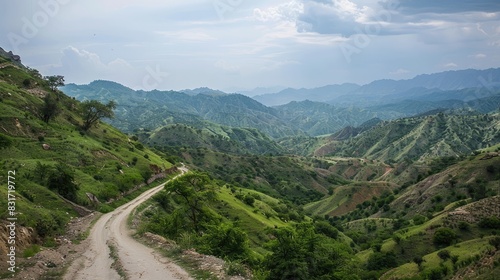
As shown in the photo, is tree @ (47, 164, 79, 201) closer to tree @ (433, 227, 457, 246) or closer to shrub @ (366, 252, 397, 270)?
shrub @ (366, 252, 397, 270)

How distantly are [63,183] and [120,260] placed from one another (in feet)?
92.2

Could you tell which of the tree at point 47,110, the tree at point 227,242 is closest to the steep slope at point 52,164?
the tree at point 47,110

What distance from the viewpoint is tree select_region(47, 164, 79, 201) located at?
54344mm

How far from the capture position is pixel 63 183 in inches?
2170

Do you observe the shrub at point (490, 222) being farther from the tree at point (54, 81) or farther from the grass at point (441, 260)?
the tree at point (54, 81)

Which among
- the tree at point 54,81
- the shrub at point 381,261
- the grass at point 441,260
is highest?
the tree at point 54,81

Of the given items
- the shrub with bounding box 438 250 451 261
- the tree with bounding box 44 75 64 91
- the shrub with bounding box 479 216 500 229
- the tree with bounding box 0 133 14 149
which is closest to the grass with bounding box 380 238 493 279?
the shrub with bounding box 438 250 451 261

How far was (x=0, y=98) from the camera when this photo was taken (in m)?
87.9

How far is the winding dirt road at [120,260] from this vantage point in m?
28.6

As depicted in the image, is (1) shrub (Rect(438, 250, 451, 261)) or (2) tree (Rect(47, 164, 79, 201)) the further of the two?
(1) shrub (Rect(438, 250, 451, 261))

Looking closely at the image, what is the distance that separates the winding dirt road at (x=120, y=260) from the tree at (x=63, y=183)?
10141 millimetres

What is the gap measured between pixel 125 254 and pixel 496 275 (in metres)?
38.4

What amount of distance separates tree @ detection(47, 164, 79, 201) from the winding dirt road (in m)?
10.1

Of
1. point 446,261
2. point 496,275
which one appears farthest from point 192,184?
point 446,261
